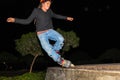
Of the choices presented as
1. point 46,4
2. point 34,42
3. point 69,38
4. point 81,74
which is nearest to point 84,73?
point 81,74

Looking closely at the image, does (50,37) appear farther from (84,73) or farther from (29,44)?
(29,44)

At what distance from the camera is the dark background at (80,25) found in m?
33.9

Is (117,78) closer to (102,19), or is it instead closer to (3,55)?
(3,55)

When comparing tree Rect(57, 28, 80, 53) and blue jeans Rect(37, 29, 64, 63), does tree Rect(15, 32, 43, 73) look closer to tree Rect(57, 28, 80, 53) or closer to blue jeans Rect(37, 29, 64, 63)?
tree Rect(57, 28, 80, 53)

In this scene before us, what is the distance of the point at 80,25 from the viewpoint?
34281 mm

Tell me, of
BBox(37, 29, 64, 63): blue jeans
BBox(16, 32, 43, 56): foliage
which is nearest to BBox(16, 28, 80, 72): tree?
BBox(16, 32, 43, 56): foliage

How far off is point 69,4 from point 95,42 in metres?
4.13

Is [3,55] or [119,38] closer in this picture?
[3,55]

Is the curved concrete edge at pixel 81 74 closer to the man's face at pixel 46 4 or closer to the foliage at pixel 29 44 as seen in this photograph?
the man's face at pixel 46 4

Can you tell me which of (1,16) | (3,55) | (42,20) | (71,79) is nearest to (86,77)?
(71,79)

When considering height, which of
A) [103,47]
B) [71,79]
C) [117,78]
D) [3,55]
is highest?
[117,78]

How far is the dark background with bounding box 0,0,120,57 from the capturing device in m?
33.9

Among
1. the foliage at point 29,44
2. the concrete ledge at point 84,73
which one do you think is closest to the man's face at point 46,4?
the concrete ledge at point 84,73

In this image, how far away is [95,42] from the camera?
114ft
